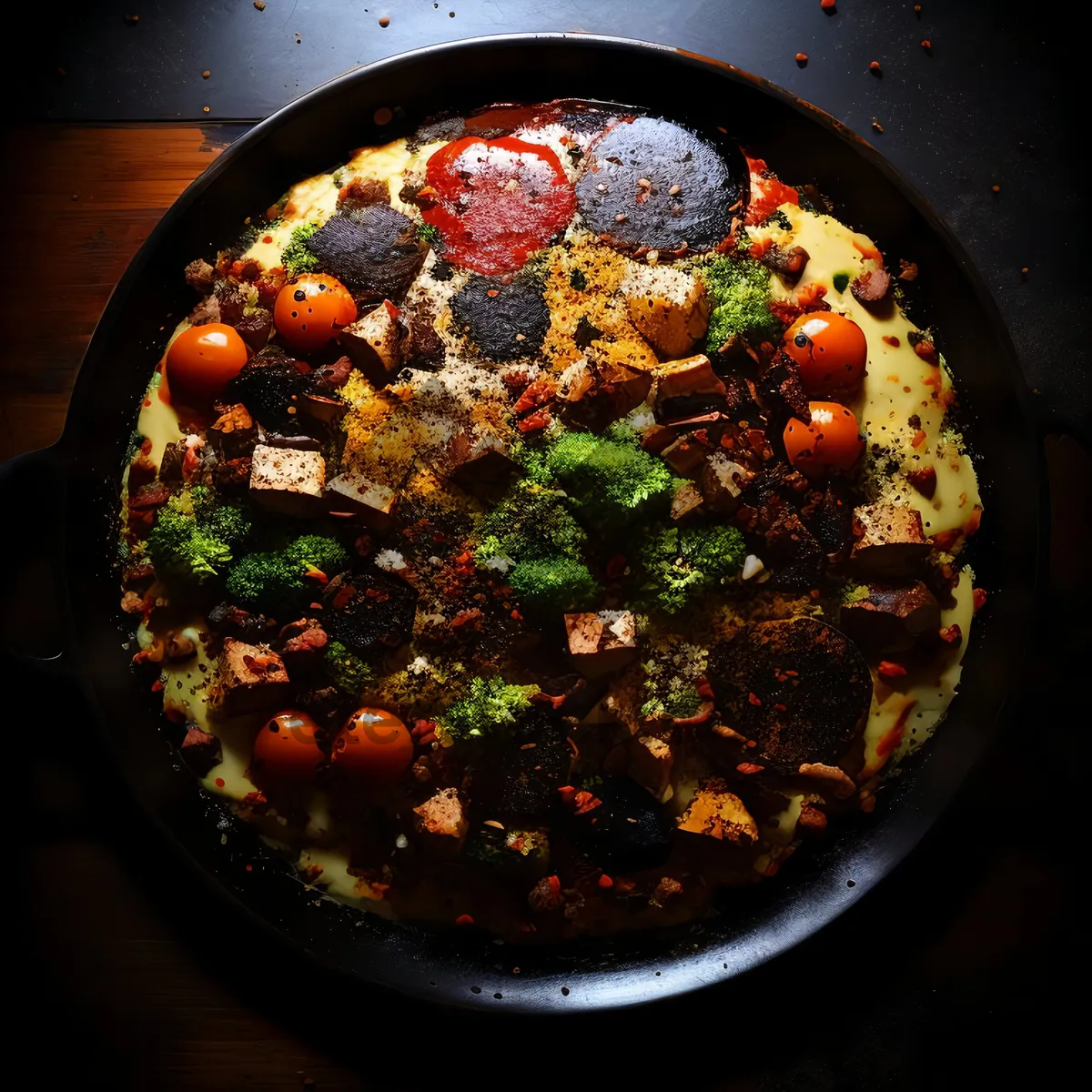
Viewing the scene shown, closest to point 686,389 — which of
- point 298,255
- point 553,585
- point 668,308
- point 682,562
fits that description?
point 668,308

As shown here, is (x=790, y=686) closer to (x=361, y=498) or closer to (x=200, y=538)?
(x=361, y=498)

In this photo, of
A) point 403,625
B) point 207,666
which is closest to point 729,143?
point 403,625

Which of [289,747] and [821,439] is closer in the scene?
[289,747]

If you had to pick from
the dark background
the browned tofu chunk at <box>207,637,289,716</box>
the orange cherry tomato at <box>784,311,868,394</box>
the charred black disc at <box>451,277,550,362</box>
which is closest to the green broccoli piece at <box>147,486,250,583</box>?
the browned tofu chunk at <box>207,637,289,716</box>

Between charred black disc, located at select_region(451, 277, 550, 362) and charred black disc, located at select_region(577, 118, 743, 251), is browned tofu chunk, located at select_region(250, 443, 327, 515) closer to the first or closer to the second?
charred black disc, located at select_region(451, 277, 550, 362)

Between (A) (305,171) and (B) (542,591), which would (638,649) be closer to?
(B) (542,591)

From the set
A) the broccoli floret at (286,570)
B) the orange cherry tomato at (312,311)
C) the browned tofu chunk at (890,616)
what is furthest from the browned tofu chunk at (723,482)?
the orange cherry tomato at (312,311)

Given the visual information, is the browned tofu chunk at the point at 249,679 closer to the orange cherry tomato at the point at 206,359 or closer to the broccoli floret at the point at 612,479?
the orange cherry tomato at the point at 206,359
